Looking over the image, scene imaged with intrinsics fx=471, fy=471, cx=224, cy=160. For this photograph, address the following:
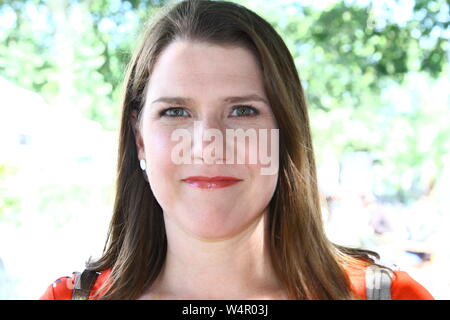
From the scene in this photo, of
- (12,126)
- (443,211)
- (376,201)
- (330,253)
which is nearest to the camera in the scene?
(330,253)

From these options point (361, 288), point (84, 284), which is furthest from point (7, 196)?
point (361, 288)

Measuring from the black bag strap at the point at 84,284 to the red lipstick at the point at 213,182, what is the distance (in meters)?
0.27

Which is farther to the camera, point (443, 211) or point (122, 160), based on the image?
point (443, 211)

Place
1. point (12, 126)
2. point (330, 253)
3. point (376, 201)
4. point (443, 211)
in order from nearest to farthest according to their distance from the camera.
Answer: point (330, 253) → point (12, 126) → point (443, 211) → point (376, 201)

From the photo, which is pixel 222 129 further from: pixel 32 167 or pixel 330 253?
pixel 32 167

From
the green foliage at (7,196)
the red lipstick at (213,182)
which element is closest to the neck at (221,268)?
the red lipstick at (213,182)

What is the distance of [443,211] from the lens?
2.23m

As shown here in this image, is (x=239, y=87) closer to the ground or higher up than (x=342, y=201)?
higher up

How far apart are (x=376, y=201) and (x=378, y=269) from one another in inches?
67.9

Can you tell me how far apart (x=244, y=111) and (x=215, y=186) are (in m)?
0.13

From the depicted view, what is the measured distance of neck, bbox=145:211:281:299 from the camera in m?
0.78

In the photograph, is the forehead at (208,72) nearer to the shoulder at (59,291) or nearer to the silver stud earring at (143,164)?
the silver stud earring at (143,164)
